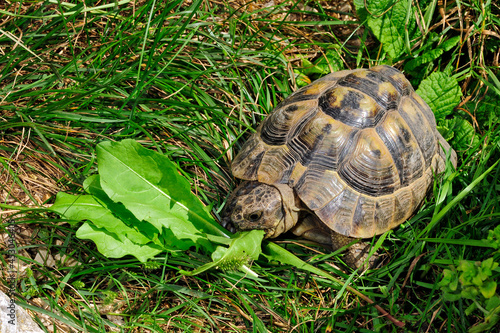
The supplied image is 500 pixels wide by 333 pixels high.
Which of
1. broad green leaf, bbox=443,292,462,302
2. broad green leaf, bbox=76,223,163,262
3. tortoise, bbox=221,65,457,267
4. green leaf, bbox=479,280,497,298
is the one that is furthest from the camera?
tortoise, bbox=221,65,457,267

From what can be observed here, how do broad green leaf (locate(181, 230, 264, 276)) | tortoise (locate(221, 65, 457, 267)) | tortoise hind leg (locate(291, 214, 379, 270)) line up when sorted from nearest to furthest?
broad green leaf (locate(181, 230, 264, 276)), tortoise (locate(221, 65, 457, 267)), tortoise hind leg (locate(291, 214, 379, 270))

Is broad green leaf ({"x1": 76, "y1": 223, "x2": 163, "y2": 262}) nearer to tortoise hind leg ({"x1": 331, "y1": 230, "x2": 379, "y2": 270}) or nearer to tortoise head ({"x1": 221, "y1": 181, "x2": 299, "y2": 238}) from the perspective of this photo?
tortoise head ({"x1": 221, "y1": 181, "x2": 299, "y2": 238})

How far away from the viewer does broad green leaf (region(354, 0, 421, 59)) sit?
380 cm

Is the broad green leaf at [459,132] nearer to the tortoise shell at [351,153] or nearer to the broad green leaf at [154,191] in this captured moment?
the tortoise shell at [351,153]

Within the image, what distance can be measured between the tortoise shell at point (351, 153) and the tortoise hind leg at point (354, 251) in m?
0.13

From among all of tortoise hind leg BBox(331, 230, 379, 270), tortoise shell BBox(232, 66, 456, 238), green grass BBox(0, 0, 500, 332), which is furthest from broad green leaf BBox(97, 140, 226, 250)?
tortoise hind leg BBox(331, 230, 379, 270)

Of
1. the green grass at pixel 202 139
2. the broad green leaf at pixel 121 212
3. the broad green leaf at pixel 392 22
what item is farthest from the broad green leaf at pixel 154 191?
the broad green leaf at pixel 392 22

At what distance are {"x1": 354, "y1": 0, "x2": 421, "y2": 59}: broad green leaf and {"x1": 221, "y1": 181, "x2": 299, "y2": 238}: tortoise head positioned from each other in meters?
1.91

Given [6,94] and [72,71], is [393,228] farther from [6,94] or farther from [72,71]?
[6,94]

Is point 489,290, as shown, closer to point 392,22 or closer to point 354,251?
point 354,251

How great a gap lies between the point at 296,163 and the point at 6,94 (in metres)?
2.36

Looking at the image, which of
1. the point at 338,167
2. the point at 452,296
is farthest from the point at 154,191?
the point at 452,296

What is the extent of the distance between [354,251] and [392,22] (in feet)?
7.39

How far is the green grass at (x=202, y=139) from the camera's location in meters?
2.79
